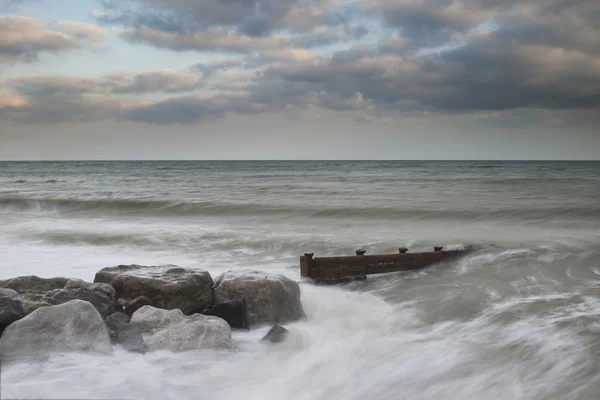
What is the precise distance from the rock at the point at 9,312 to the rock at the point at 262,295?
7.56 feet

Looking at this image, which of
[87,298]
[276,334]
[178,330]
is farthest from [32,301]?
[276,334]

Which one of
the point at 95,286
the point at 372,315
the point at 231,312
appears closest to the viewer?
the point at 231,312

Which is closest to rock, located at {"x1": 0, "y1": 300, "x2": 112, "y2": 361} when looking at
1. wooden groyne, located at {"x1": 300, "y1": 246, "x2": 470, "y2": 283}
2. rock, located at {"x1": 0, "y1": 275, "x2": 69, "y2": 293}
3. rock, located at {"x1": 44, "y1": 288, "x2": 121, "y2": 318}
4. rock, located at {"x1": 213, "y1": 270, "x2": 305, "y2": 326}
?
rock, located at {"x1": 44, "y1": 288, "x2": 121, "y2": 318}

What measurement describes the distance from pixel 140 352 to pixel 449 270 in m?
6.58

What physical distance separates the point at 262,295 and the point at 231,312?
0.55 meters

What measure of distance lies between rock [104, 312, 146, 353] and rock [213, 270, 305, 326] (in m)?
1.40

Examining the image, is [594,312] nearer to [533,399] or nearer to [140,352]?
[533,399]

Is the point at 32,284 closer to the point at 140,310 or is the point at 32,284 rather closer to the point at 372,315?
the point at 140,310

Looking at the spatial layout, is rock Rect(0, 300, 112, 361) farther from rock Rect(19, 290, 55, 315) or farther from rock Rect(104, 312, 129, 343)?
rock Rect(19, 290, 55, 315)

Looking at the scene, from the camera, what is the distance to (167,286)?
247 inches

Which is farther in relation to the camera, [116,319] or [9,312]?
[116,319]

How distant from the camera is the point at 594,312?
272 inches

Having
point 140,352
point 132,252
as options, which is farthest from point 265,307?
point 132,252

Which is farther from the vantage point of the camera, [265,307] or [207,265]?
[207,265]
